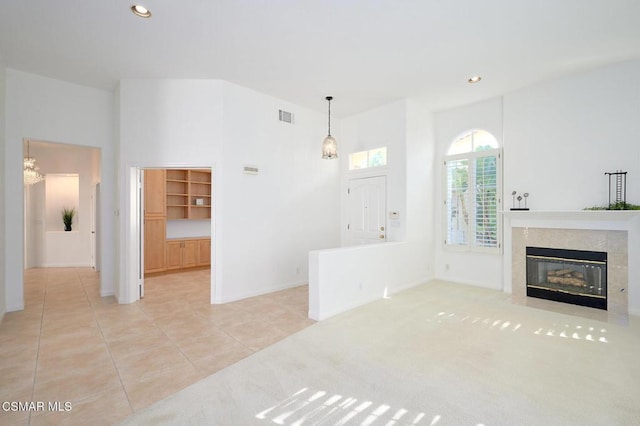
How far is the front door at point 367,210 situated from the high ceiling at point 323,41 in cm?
180

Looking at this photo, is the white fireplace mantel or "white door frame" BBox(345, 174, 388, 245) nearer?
the white fireplace mantel

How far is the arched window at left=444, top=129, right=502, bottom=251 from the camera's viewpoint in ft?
16.9

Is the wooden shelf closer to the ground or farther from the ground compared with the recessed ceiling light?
closer to the ground

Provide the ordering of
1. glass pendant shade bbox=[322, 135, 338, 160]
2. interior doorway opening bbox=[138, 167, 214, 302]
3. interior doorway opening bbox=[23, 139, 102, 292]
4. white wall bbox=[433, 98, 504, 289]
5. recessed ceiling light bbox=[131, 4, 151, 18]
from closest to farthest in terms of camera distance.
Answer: recessed ceiling light bbox=[131, 4, 151, 18] < glass pendant shade bbox=[322, 135, 338, 160] < white wall bbox=[433, 98, 504, 289] < interior doorway opening bbox=[138, 167, 214, 302] < interior doorway opening bbox=[23, 139, 102, 292]

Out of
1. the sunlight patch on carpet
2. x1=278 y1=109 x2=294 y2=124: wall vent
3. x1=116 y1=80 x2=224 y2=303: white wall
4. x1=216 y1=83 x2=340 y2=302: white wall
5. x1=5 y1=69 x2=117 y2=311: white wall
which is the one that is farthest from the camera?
x1=278 y1=109 x2=294 y2=124: wall vent

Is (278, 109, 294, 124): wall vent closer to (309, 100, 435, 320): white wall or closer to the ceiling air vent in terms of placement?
the ceiling air vent

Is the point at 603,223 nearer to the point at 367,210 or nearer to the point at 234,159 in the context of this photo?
the point at 367,210

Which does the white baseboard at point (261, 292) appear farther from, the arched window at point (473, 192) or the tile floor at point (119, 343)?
the arched window at point (473, 192)

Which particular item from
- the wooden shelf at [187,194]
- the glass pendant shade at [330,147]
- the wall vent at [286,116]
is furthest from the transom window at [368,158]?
the wooden shelf at [187,194]

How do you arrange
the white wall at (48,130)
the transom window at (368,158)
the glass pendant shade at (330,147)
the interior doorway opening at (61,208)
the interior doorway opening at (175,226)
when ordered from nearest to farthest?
the white wall at (48,130) → the glass pendant shade at (330,147) → the transom window at (368,158) → the interior doorway opening at (175,226) → the interior doorway opening at (61,208)

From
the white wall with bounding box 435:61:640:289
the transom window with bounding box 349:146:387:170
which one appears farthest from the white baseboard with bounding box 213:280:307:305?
the white wall with bounding box 435:61:640:289

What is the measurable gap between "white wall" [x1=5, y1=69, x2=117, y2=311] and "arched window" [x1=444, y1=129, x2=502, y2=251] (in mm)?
5979
